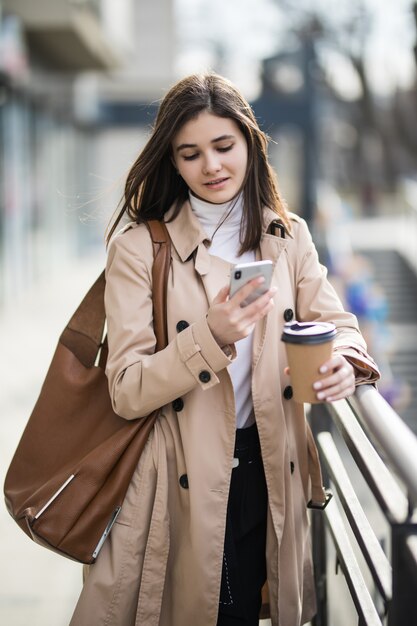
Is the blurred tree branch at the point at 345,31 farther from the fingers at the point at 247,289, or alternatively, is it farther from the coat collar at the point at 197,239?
the fingers at the point at 247,289

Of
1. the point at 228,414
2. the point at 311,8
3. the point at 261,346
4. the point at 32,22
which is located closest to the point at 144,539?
the point at 228,414

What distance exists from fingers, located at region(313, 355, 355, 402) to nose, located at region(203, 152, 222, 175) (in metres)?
0.57

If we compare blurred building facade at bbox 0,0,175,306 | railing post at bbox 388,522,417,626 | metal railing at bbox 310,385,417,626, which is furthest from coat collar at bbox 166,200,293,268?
blurred building facade at bbox 0,0,175,306

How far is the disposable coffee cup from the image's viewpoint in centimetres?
175

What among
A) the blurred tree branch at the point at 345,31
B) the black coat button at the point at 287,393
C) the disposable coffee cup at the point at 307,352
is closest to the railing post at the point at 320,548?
the black coat button at the point at 287,393

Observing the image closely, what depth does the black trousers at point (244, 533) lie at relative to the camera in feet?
7.04

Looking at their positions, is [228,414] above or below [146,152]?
below

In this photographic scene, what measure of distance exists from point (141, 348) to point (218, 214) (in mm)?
446

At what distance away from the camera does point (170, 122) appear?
2090 millimetres

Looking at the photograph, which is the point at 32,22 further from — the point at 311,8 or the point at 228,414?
the point at 311,8

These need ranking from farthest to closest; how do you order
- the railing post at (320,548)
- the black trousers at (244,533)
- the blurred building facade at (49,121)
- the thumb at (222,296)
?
the blurred building facade at (49,121), the railing post at (320,548), the black trousers at (244,533), the thumb at (222,296)

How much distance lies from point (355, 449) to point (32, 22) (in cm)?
1202

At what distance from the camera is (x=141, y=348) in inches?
78.7

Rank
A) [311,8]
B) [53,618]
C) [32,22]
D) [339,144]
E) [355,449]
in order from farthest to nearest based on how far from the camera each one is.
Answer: [339,144]
[311,8]
[32,22]
[53,618]
[355,449]
